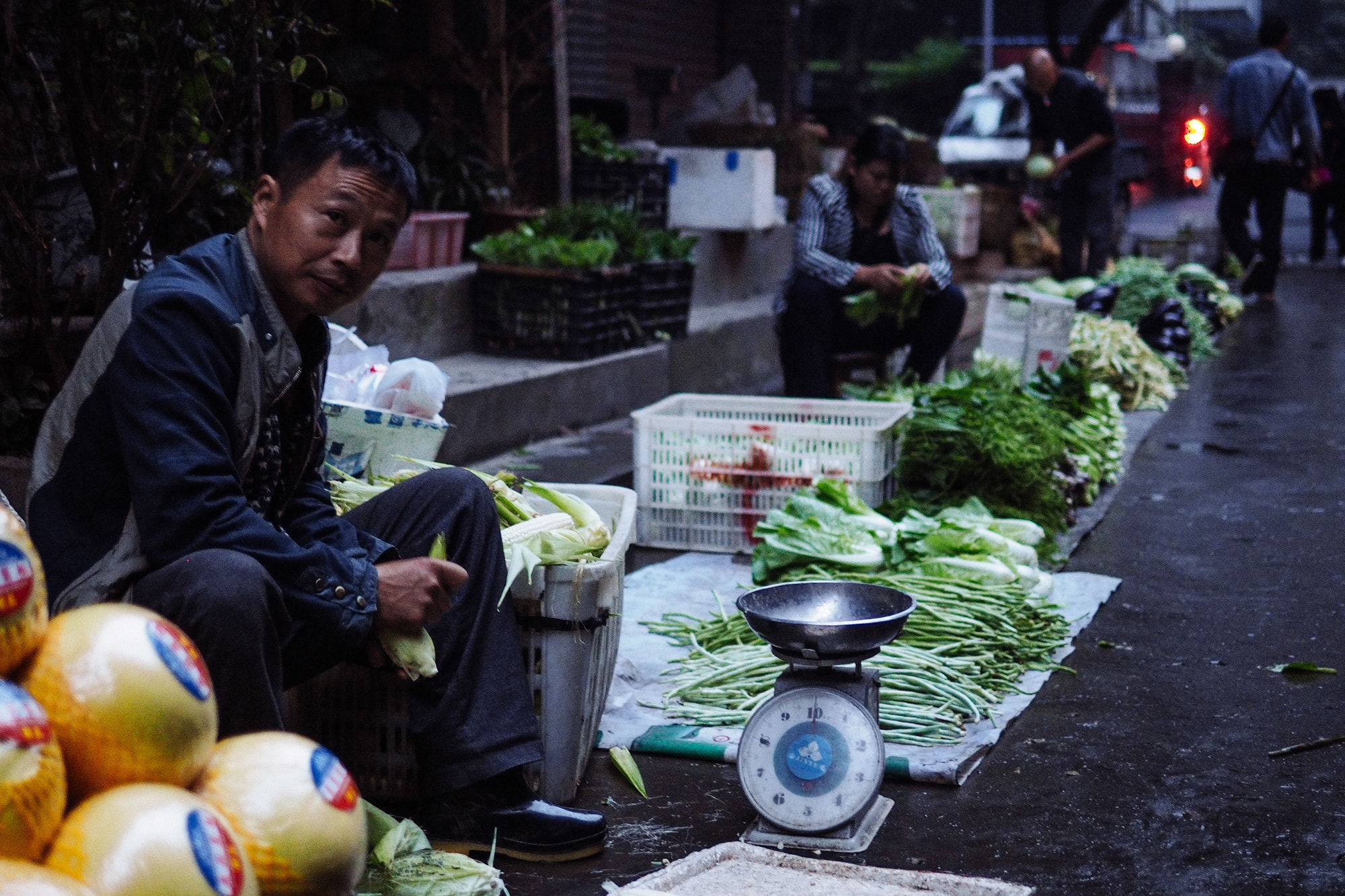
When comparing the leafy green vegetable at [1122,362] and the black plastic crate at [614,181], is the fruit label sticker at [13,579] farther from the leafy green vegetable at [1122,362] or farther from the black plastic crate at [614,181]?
the black plastic crate at [614,181]

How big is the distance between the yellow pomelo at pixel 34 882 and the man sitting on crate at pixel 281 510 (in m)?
0.79

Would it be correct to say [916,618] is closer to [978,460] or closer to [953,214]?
[978,460]

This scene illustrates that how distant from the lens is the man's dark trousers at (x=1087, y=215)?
11.2 meters

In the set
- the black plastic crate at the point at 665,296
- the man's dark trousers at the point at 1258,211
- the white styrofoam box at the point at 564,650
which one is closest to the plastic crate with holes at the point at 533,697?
the white styrofoam box at the point at 564,650

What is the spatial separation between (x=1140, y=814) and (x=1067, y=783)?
0.72 feet

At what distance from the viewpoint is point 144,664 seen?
1871 mm

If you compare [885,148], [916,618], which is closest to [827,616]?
[916,618]

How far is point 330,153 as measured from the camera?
268 centimetres

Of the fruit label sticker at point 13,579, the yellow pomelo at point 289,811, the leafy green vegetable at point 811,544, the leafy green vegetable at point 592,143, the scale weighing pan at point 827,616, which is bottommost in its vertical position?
the leafy green vegetable at point 811,544

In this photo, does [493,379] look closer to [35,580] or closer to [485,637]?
[485,637]

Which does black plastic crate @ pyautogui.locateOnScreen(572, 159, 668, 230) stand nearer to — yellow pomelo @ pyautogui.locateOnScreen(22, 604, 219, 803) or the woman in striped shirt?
the woman in striped shirt

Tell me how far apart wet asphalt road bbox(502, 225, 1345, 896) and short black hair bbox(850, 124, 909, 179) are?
6.24 ft

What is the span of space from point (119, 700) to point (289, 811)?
0.27 m

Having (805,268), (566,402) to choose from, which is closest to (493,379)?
(566,402)
